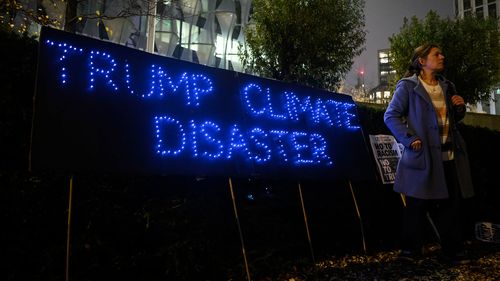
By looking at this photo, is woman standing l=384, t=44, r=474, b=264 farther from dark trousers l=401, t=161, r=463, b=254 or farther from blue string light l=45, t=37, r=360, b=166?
blue string light l=45, t=37, r=360, b=166

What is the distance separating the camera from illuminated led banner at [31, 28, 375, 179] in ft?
8.17

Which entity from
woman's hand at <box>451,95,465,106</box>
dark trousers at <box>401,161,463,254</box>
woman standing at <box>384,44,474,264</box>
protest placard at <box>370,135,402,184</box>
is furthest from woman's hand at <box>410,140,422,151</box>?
protest placard at <box>370,135,402,184</box>

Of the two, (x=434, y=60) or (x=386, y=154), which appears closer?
(x=434, y=60)

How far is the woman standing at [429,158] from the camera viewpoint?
3.66 metres

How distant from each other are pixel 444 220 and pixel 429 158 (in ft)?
2.21

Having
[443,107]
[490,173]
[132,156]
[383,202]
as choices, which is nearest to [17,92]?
[132,156]

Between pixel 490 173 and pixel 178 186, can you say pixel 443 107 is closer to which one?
pixel 178 186

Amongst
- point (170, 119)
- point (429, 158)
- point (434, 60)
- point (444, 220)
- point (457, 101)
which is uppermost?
point (434, 60)

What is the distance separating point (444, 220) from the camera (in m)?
3.76

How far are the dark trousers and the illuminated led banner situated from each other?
0.84 meters

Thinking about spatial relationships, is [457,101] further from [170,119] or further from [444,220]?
[170,119]

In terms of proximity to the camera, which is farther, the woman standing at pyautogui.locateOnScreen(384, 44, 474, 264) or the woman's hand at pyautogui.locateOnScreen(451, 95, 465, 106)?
the woman's hand at pyautogui.locateOnScreen(451, 95, 465, 106)

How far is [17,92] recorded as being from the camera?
299 centimetres

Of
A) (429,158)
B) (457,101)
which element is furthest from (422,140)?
(457,101)
